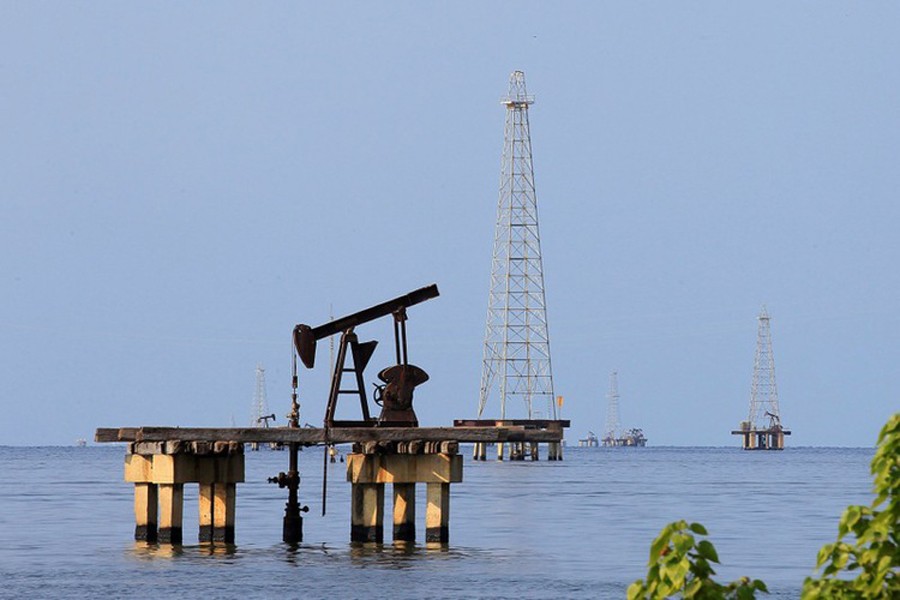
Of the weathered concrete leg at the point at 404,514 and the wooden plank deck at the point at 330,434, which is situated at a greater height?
the wooden plank deck at the point at 330,434

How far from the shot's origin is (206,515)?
3809 centimetres

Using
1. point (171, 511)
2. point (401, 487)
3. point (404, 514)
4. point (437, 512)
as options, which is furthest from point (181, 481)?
point (437, 512)

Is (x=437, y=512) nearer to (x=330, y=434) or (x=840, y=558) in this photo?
(x=330, y=434)

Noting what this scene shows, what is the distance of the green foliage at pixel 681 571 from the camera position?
775cm

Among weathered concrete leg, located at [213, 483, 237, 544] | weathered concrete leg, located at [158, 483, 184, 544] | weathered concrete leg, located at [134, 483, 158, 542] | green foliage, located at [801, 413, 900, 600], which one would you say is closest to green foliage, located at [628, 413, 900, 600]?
green foliage, located at [801, 413, 900, 600]

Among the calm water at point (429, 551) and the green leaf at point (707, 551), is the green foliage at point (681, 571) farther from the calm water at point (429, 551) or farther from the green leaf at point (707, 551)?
the calm water at point (429, 551)

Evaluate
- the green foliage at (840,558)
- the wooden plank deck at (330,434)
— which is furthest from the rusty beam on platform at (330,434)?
the green foliage at (840,558)

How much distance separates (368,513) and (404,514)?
0.77 m

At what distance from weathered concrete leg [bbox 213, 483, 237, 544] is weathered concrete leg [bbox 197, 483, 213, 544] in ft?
0.38

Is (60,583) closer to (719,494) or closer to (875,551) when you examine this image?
(875,551)

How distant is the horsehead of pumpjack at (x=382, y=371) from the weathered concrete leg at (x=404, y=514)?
1.42 metres

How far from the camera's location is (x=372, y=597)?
30562 millimetres

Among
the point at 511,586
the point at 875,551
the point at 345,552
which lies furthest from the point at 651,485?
the point at 875,551

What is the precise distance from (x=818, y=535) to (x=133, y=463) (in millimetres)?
20086
